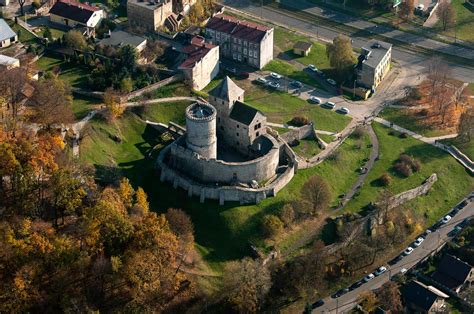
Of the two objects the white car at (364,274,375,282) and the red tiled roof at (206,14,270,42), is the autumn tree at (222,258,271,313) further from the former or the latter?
the red tiled roof at (206,14,270,42)

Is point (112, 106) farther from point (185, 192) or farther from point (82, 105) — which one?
point (185, 192)

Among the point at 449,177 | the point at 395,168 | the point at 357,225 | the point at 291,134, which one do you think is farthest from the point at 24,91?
the point at 449,177

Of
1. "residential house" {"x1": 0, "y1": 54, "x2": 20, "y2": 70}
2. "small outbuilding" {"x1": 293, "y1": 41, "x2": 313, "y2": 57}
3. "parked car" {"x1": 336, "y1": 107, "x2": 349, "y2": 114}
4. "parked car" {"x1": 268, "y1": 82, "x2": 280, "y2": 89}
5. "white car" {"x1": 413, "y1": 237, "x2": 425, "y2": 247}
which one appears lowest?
"white car" {"x1": 413, "y1": 237, "x2": 425, "y2": 247}

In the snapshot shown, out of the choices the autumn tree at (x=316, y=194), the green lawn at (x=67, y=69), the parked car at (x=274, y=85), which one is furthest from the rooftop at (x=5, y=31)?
the autumn tree at (x=316, y=194)

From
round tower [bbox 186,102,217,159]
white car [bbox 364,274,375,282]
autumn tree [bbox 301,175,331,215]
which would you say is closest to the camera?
white car [bbox 364,274,375,282]

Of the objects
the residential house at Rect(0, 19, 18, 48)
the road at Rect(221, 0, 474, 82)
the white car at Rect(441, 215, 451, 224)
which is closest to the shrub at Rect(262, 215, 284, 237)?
the white car at Rect(441, 215, 451, 224)

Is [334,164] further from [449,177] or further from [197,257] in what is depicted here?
[197,257]

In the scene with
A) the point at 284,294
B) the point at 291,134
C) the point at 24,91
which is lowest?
the point at 284,294

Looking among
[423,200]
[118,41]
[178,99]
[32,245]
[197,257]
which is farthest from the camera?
[118,41]

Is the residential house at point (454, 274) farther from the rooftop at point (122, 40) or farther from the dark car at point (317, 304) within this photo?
the rooftop at point (122, 40)
